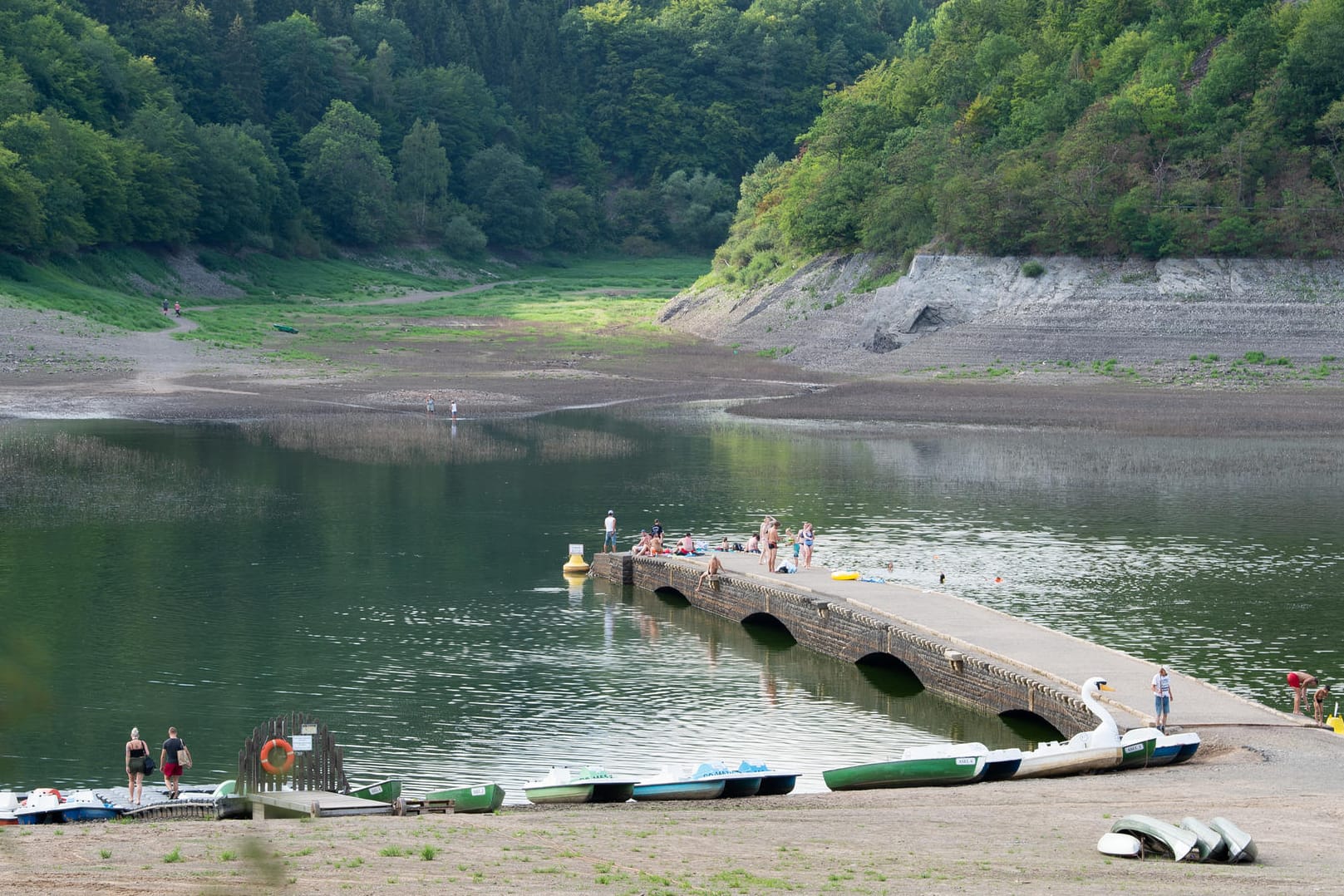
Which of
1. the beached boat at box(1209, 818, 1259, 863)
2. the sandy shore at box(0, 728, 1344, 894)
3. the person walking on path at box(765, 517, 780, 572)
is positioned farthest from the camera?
the person walking on path at box(765, 517, 780, 572)

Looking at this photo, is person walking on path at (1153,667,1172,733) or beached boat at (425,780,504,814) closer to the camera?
beached boat at (425,780,504,814)

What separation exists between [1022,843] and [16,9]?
157 meters

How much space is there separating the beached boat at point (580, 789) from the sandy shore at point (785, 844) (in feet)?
1.84

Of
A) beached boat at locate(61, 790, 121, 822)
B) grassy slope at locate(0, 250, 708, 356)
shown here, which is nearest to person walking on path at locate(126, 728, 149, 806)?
beached boat at locate(61, 790, 121, 822)

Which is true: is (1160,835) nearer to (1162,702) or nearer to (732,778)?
(732,778)

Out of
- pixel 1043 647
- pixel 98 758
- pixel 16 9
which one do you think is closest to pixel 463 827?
pixel 98 758

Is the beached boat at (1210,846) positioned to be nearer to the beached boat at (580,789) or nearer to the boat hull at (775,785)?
the boat hull at (775,785)

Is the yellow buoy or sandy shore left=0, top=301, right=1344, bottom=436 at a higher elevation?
sandy shore left=0, top=301, right=1344, bottom=436

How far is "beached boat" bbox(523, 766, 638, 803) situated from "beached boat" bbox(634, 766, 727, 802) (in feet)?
0.63

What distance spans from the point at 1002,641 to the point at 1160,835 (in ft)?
56.2

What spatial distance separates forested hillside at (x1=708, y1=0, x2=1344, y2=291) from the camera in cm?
10662

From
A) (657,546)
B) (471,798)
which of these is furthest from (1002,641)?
(471,798)

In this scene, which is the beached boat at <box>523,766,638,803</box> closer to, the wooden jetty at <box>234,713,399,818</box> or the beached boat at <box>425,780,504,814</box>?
the beached boat at <box>425,780,504,814</box>

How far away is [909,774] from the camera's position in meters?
28.0
